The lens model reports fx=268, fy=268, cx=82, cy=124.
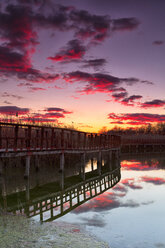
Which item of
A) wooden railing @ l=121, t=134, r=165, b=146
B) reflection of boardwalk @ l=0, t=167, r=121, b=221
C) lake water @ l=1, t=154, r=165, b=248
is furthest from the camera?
wooden railing @ l=121, t=134, r=165, b=146

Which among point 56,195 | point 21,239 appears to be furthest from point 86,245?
point 56,195

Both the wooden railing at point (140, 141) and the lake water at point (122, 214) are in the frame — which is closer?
the lake water at point (122, 214)

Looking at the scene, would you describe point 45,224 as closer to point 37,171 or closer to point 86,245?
point 86,245

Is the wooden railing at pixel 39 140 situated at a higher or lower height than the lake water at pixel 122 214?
higher

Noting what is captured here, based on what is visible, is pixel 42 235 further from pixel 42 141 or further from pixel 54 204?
pixel 42 141

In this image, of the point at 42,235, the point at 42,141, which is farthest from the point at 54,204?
the point at 42,141

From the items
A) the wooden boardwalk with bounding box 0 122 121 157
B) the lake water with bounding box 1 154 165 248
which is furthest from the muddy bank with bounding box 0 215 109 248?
the wooden boardwalk with bounding box 0 122 121 157

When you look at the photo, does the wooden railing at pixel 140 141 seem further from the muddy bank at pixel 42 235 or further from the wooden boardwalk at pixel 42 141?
the muddy bank at pixel 42 235

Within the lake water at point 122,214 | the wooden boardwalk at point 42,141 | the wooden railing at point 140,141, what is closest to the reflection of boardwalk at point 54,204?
the lake water at point 122,214

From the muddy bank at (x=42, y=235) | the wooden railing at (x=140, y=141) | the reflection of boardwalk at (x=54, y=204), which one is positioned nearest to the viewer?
the muddy bank at (x=42, y=235)

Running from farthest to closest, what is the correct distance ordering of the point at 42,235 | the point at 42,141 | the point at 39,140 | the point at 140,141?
the point at 140,141, the point at 39,140, the point at 42,141, the point at 42,235

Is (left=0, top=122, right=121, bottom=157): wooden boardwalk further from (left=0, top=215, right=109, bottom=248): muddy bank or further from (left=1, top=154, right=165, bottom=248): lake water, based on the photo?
(left=0, top=215, right=109, bottom=248): muddy bank

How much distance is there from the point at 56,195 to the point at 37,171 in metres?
10.7

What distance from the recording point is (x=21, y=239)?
25.8 ft
